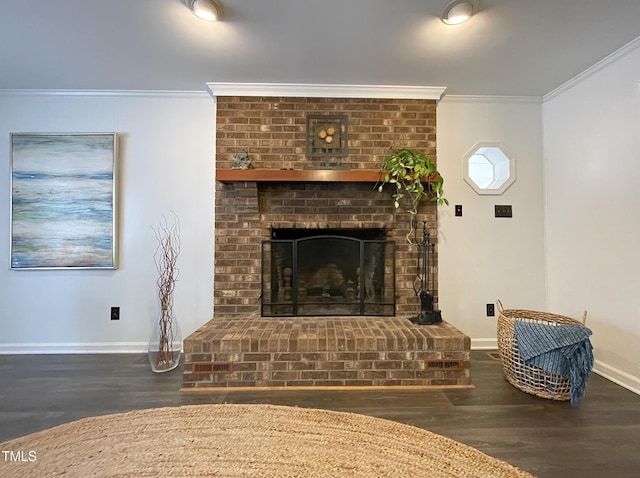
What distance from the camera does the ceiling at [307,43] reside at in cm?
148

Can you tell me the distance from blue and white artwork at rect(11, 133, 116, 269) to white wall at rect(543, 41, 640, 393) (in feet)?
12.0

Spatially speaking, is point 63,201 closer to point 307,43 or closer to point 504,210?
point 307,43

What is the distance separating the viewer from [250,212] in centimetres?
235

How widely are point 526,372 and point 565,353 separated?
240 millimetres

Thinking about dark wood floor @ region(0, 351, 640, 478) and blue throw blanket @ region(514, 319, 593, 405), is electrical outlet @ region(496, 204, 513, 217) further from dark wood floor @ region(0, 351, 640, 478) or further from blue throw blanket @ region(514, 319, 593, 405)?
dark wood floor @ region(0, 351, 640, 478)

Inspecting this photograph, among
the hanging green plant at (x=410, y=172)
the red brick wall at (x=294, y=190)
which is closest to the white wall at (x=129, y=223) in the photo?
the red brick wall at (x=294, y=190)

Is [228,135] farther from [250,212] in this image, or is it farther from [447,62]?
[447,62]

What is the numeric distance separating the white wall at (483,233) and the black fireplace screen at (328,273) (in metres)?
0.53

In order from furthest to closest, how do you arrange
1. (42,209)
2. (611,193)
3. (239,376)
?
1. (42,209)
2. (611,193)
3. (239,376)

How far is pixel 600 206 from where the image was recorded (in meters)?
1.98

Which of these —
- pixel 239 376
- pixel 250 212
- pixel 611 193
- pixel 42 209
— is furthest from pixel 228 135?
pixel 611 193

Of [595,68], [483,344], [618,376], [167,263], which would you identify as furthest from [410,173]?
[167,263]

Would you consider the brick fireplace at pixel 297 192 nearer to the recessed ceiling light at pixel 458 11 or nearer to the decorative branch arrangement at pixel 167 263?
the decorative branch arrangement at pixel 167 263

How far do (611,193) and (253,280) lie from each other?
2.64 m
